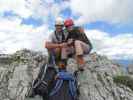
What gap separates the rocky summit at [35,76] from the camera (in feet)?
89.0

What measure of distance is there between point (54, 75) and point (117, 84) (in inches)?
622

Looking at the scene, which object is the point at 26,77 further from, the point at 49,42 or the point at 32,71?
the point at 49,42

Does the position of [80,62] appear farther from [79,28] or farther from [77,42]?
[79,28]

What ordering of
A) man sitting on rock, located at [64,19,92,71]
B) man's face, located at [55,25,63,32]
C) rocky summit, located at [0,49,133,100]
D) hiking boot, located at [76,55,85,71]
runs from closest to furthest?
1. man sitting on rock, located at [64,19,92,71]
2. hiking boot, located at [76,55,85,71]
3. man's face, located at [55,25,63,32]
4. rocky summit, located at [0,49,133,100]

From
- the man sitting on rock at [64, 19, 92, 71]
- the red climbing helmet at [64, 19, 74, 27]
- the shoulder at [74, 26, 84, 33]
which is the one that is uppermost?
the red climbing helmet at [64, 19, 74, 27]

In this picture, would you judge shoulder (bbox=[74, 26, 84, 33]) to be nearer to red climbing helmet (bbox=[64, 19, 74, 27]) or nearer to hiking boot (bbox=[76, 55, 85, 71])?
red climbing helmet (bbox=[64, 19, 74, 27])

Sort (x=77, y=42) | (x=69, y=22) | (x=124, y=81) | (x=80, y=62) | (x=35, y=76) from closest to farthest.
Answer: (x=77, y=42) < (x=69, y=22) < (x=80, y=62) < (x=35, y=76) < (x=124, y=81)

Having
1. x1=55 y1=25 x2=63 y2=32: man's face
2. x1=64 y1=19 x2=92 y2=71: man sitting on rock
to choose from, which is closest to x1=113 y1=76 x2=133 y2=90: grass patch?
x1=64 y1=19 x2=92 y2=71: man sitting on rock

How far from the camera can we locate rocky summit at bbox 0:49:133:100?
27.1 m

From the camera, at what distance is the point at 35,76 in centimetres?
2838

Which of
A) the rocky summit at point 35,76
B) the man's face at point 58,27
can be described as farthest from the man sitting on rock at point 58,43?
the rocky summit at point 35,76

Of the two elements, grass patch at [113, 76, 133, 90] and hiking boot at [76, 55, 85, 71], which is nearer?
hiking boot at [76, 55, 85, 71]

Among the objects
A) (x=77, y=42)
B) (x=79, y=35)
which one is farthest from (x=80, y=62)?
(x=79, y=35)

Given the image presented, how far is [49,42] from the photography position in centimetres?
1346
